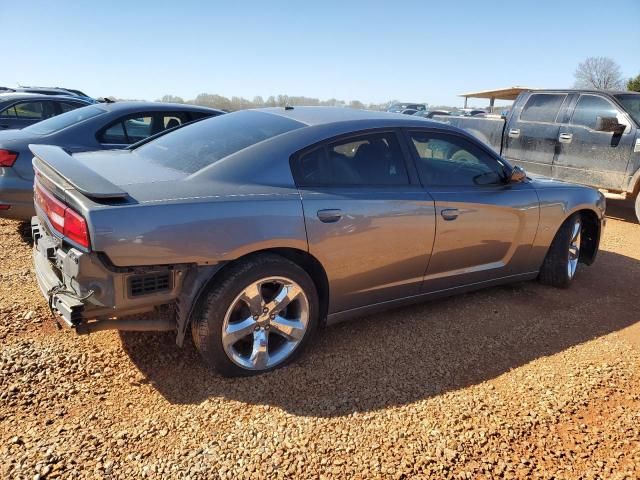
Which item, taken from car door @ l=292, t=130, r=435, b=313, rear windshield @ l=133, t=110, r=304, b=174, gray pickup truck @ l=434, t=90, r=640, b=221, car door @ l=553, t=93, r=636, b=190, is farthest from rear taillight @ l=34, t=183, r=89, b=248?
car door @ l=553, t=93, r=636, b=190

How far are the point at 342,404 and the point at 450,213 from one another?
1.57 metres

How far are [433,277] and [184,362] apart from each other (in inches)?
72.1

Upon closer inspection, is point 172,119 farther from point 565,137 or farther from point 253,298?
point 565,137

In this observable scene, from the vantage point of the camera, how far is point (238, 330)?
2.76 m

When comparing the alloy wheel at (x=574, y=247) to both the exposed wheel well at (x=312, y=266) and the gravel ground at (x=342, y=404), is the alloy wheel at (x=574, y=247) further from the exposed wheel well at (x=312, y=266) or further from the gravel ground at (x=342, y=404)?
the exposed wheel well at (x=312, y=266)

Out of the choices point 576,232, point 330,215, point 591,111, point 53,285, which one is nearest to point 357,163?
point 330,215

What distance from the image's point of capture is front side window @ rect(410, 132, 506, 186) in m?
3.53

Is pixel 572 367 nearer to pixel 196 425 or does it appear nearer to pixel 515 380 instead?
pixel 515 380

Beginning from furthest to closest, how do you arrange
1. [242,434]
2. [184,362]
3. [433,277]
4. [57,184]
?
[433,277] < [184,362] < [57,184] < [242,434]

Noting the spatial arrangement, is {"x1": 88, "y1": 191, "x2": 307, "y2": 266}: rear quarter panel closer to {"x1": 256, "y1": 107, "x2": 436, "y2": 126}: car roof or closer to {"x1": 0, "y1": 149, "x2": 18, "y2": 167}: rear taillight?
{"x1": 256, "y1": 107, "x2": 436, "y2": 126}: car roof

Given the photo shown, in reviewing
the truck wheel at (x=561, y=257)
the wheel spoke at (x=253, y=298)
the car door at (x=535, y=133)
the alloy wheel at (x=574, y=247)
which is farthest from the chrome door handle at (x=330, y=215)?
the car door at (x=535, y=133)

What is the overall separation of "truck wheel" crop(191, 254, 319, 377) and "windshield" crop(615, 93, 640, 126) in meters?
6.79

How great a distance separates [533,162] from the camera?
8422 millimetres

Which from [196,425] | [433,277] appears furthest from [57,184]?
[433,277]
